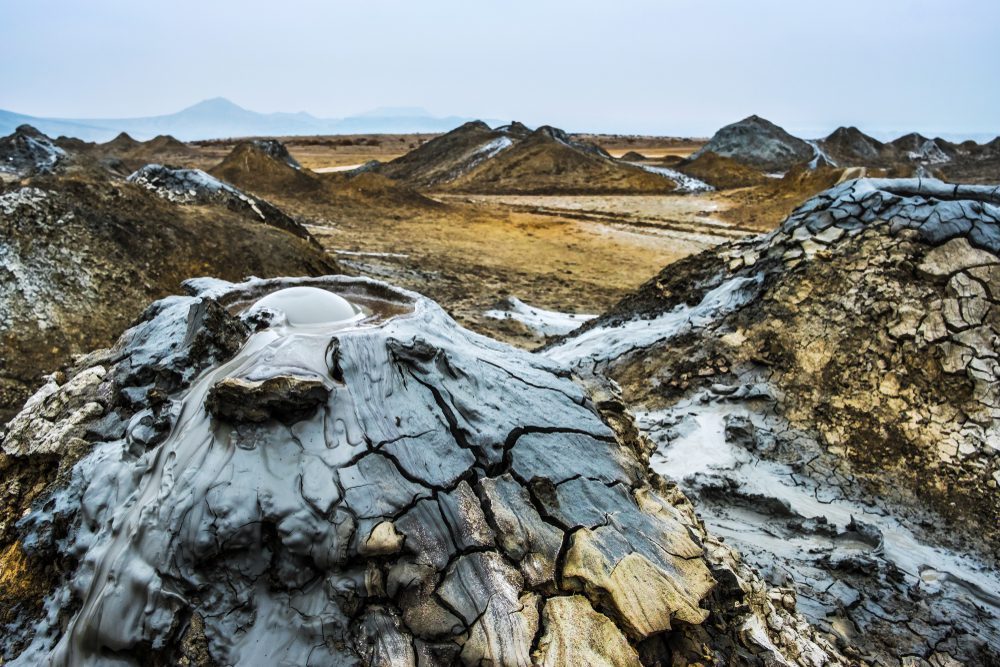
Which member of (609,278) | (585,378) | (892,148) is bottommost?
(609,278)

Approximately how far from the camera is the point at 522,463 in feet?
5.99

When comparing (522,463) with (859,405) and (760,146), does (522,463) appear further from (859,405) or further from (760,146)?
(760,146)

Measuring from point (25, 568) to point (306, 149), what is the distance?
41.5 m

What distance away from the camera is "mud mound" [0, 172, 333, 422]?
15.4ft

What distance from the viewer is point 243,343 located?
6.73 feet

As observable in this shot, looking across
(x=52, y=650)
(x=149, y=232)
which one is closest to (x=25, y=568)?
(x=52, y=650)

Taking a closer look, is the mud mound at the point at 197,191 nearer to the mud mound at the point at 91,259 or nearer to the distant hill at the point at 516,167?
the mud mound at the point at 91,259

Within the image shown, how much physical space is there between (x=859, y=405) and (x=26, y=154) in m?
13.9

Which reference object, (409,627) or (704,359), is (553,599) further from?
(704,359)

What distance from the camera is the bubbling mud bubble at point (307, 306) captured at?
2271 millimetres

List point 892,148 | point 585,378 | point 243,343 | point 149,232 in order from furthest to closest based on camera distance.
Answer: point 892,148 → point 149,232 → point 585,378 → point 243,343

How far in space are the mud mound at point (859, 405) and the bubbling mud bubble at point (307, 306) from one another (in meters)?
2.00

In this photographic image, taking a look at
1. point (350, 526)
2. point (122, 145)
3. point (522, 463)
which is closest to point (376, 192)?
point (522, 463)

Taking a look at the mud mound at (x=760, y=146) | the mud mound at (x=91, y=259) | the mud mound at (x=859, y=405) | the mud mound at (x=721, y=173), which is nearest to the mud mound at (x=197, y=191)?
the mud mound at (x=91, y=259)
